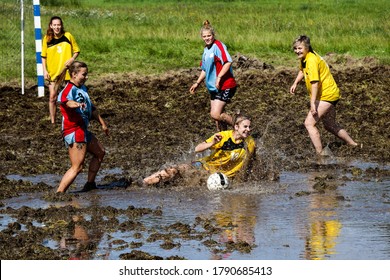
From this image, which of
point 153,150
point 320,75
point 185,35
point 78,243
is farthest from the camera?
point 185,35

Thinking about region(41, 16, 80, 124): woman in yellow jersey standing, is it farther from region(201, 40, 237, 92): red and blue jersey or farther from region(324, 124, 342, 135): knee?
region(324, 124, 342, 135): knee

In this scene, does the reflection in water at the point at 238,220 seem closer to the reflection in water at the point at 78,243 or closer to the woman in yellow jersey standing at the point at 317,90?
the reflection in water at the point at 78,243

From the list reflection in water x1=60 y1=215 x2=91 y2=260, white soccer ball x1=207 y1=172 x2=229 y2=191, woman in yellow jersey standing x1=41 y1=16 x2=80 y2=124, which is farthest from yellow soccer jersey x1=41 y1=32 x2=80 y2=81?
reflection in water x1=60 y1=215 x2=91 y2=260

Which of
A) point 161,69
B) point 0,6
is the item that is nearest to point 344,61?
point 161,69

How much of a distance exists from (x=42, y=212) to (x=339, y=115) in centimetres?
781

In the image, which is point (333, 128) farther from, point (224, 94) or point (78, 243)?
point (78, 243)

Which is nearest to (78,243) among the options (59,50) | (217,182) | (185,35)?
(217,182)

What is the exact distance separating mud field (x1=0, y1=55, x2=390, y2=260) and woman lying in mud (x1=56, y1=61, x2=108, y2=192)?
418mm

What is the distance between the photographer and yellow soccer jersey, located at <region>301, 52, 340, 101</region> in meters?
14.7

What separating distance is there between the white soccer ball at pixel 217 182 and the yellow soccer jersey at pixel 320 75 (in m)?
2.58

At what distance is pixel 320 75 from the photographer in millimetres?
14938

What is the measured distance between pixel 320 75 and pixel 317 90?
26cm

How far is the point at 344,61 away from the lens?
23.5 metres

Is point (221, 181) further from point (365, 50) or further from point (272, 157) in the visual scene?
point (365, 50)
